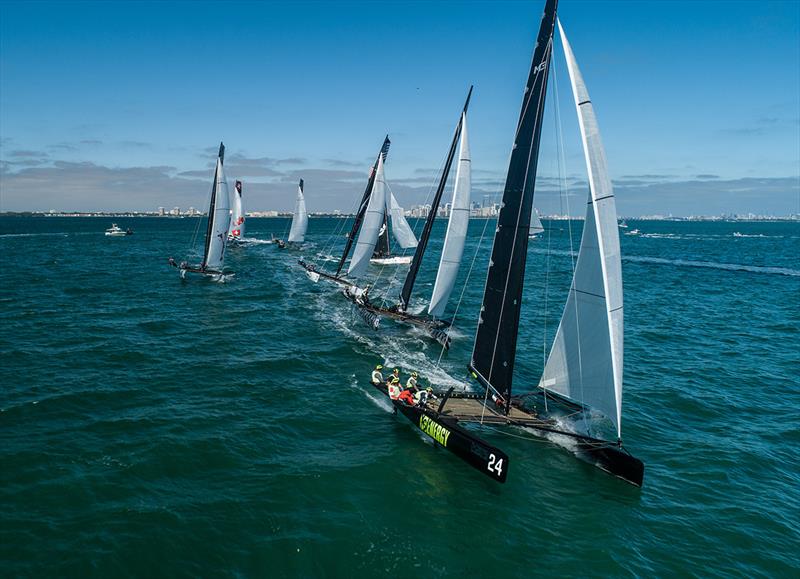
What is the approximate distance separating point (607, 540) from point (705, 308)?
146 feet

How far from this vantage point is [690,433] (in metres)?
21.9

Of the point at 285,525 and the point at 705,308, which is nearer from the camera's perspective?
the point at 285,525

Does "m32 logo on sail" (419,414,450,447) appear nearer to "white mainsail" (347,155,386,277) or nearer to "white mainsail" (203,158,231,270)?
"white mainsail" (347,155,386,277)

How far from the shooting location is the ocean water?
1353cm

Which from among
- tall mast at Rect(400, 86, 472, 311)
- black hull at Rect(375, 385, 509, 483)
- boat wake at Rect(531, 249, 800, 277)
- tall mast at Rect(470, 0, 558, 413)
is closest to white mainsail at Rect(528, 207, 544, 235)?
boat wake at Rect(531, 249, 800, 277)

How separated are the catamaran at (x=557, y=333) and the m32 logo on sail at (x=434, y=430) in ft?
0.13

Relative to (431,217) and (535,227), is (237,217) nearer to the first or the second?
Result: (535,227)

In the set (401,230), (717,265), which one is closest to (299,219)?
(401,230)

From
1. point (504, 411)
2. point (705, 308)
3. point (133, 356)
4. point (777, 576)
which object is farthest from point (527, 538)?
point (705, 308)

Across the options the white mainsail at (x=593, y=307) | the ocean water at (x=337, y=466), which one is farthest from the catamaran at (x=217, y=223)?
the white mainsail at (x=593, y=307)

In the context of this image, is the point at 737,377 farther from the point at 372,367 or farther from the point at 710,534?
the point at 372,367

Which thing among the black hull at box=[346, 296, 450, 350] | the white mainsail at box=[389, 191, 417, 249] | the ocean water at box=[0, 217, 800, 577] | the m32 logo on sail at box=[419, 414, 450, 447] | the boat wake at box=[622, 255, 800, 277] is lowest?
the ocean water at box=[0, 217, 800, 577]

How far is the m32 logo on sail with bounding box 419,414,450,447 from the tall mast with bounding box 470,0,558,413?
3452 millimetres

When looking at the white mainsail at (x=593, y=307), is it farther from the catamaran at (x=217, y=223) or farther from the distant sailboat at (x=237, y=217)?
the distant sailboat at (x=237, y=217)
